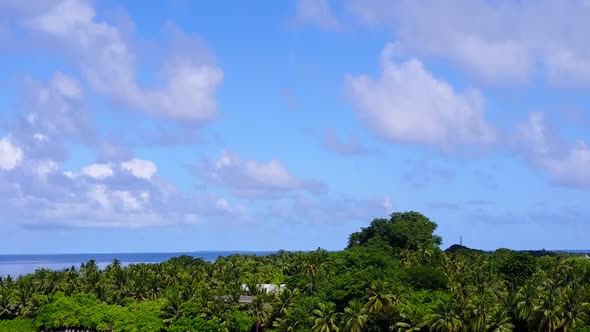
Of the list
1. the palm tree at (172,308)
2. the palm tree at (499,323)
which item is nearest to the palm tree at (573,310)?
the palm tree at (499,323)

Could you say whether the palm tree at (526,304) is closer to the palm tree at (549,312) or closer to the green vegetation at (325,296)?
the green vegetation at (325,296)

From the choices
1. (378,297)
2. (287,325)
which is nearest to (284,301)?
(287,325)

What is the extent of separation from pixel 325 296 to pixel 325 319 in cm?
938

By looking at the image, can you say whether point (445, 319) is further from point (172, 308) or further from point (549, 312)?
point (172, 308)

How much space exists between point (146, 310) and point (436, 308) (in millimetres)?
48195

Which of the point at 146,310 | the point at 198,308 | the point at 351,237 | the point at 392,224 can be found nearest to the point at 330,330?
the point at 198,308

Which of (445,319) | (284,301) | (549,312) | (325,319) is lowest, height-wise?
(325,319)

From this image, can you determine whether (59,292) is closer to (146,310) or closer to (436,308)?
(146,310)

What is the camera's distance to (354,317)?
327ft

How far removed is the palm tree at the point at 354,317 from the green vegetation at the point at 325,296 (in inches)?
5.6

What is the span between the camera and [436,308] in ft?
305

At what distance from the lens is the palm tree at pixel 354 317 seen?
99062 mm

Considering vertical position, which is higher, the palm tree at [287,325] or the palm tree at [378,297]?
the palm tree at [378,297]

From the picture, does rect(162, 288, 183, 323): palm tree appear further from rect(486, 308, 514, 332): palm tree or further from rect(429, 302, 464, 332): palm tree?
rect(486, 308, 514, 332): palm tree
